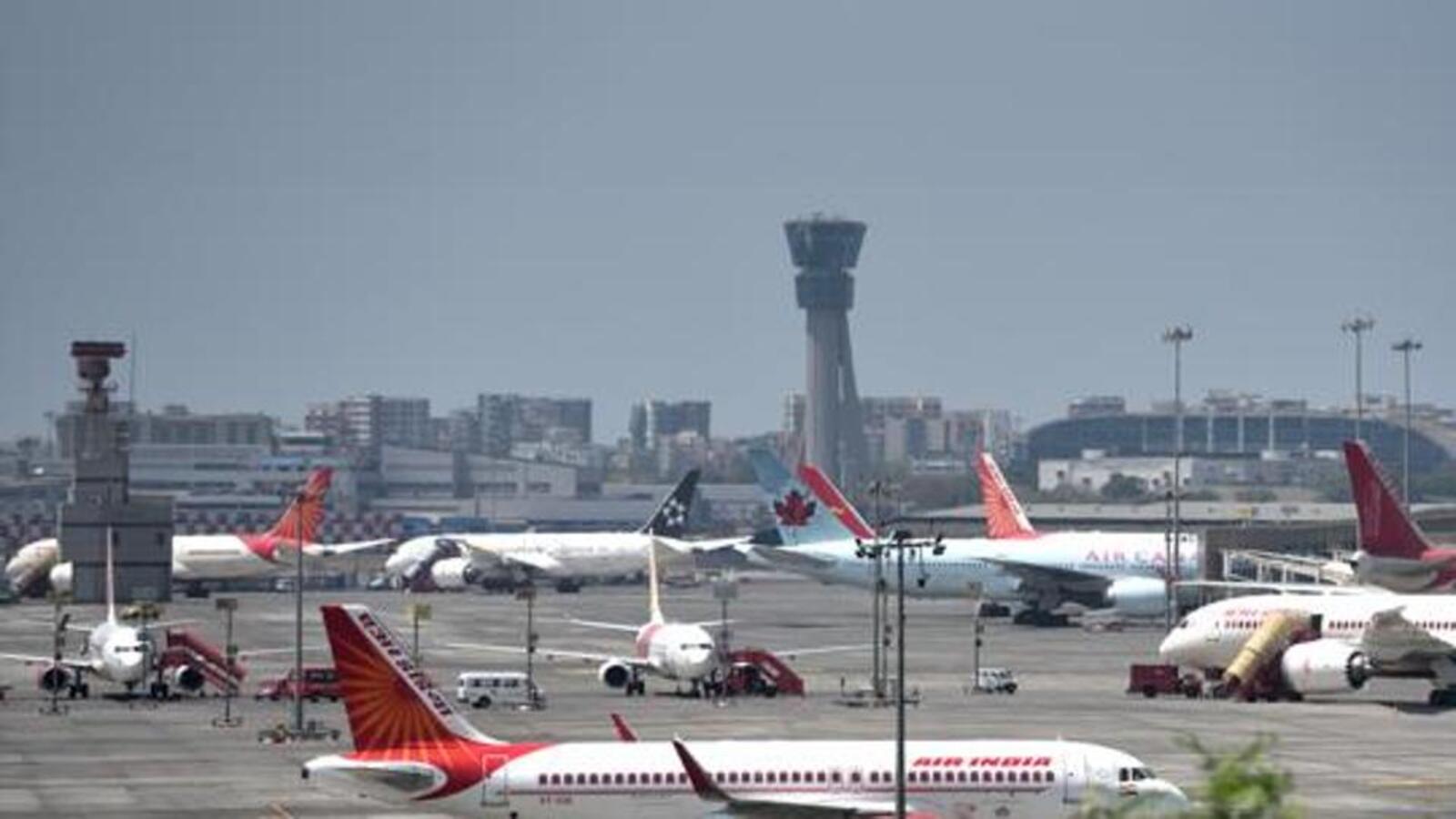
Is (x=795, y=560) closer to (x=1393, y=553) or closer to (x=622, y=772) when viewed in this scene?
(x=1393, y=553)

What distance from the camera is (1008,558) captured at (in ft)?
613

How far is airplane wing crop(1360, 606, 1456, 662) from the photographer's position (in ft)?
375

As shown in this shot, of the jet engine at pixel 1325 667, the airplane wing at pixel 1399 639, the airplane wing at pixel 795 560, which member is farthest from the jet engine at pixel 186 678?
the airplane wing at pixel 795 560

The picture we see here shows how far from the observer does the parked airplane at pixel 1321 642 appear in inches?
4574

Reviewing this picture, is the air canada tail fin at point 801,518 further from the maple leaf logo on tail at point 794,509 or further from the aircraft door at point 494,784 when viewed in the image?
the aircraft door at point 494,784

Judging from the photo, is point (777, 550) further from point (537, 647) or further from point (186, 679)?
point (186, 679)

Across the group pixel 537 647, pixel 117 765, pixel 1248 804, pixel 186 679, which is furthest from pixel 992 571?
pixel 1248 804

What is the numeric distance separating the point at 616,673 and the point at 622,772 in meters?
63.1

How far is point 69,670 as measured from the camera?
13175 centimetres

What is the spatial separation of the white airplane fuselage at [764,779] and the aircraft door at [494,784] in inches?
0.8

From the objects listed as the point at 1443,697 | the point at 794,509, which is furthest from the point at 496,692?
the point at 794,509

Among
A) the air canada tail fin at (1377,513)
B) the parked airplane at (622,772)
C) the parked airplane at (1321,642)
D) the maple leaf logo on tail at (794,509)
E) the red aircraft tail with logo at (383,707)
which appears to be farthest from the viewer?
the maple leaf logo on tail at (794,509)

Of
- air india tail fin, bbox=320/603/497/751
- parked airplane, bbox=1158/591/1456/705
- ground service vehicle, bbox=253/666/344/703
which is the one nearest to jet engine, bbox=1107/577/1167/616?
parked airplane, bbox=1158/591/1456/705

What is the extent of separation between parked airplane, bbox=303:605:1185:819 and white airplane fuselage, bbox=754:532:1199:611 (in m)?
116
